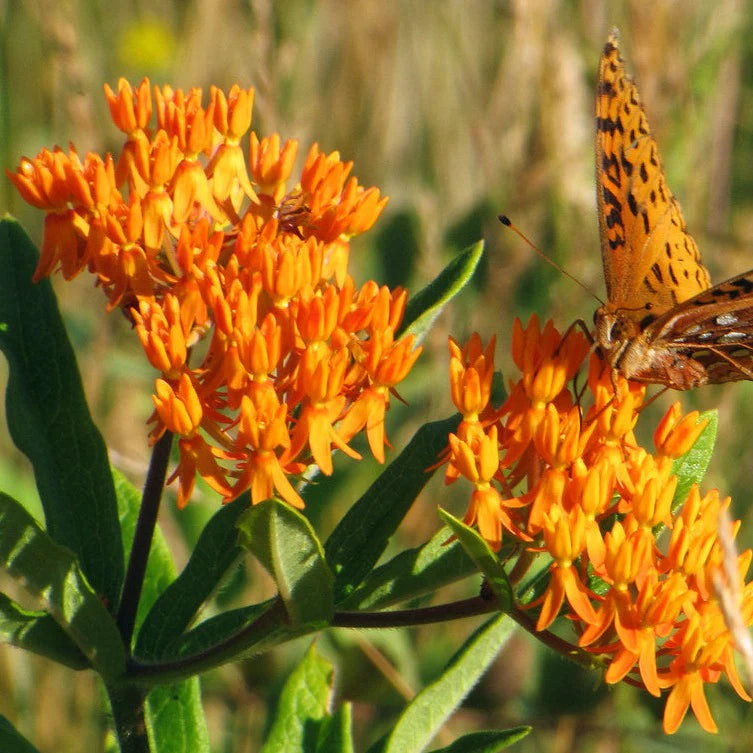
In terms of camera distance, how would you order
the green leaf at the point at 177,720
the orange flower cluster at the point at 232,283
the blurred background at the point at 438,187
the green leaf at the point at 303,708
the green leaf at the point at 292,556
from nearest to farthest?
the green leaf at the point at 292,556, the orange flower cluster at the point at 232,283, the green leaf at the point at 177,720, the green leaf at the point at 303,708, the blurred background at the point at 438,187

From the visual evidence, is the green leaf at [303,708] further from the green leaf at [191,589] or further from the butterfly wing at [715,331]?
the butterfly wing at [715,331]

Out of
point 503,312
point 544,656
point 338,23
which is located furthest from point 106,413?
point 338,23

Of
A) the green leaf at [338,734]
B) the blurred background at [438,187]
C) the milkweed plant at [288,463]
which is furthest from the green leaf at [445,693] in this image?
the blurred background at [438,187]

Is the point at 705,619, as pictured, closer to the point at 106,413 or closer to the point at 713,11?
the point at 106,413

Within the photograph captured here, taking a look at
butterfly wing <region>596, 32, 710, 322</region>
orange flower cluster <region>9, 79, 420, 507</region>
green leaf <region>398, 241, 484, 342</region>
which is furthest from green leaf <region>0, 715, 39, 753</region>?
butterfly wing <region>596, 32, 710, 322</region>

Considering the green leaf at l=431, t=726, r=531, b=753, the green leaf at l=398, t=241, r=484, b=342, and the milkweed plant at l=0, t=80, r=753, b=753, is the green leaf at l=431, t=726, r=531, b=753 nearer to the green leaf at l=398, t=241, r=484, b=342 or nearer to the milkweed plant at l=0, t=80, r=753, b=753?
the milkweed plant at l=0, t=80, r=753, b=753

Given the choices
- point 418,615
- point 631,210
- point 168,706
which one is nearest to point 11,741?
point 168,706

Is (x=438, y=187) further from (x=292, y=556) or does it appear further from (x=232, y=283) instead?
(x=292, y=556)
